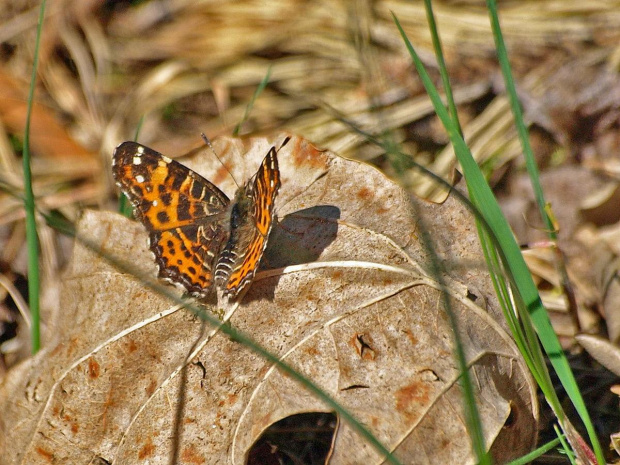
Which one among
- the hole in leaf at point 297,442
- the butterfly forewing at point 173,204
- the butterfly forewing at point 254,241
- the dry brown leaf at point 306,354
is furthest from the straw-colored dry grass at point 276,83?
the hole in leaf at point 297,442

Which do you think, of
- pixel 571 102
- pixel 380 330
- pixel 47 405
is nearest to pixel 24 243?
pixel 47 405

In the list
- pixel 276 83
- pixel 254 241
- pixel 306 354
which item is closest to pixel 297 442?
pixel 306 354

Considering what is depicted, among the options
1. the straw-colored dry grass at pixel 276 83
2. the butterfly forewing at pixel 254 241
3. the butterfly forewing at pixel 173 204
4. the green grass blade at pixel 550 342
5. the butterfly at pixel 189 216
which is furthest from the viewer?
the straw-colored dry grass at pixel 276 83

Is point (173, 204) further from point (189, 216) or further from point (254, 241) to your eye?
point (254, 241)

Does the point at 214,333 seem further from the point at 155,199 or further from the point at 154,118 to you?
the point at 154,118

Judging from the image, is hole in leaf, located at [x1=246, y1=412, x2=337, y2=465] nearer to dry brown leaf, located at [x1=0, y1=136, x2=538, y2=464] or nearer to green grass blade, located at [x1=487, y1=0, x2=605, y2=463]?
dry brown leaf, located at [x1=0, y1=136, x2=538, y2=464]

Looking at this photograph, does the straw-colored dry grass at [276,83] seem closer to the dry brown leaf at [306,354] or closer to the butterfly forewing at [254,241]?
the dry brown leaf at [306,354]
